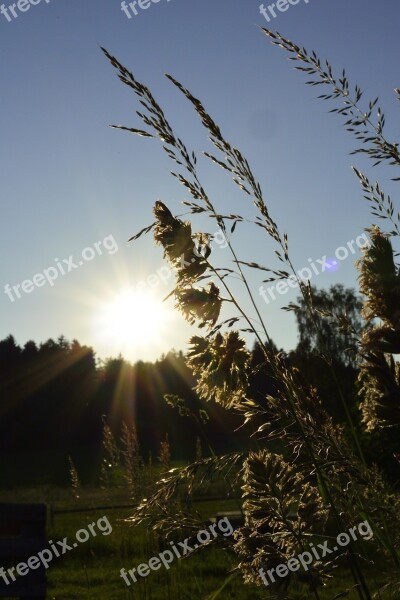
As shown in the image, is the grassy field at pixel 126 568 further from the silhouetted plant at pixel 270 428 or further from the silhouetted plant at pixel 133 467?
the silhouetted plant at pixel 270 428

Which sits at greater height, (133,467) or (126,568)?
(133,467)

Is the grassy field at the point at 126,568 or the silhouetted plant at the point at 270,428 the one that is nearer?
the silhouetted plant at the point at 270,428

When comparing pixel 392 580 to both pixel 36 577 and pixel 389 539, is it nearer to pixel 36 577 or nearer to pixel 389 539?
pixel 389 539

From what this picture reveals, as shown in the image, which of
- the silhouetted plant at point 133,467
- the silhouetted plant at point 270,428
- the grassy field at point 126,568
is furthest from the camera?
the grassy field at point 126,568

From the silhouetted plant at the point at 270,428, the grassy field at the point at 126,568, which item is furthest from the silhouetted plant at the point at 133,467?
the silhouetted plant at the point at 270,428

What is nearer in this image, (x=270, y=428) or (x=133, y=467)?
(x=270, y=428)

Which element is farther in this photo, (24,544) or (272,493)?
(24,544)

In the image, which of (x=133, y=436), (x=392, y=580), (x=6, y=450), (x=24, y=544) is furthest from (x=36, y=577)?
(x=6, y=450)

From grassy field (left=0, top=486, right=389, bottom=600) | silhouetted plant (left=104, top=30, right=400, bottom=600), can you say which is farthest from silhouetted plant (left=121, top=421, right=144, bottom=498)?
silhouetted plant (left=104, top=30, right=400, bottom=600)

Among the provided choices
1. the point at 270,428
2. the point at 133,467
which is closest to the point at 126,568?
the point at 133,467

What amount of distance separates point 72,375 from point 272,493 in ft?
178

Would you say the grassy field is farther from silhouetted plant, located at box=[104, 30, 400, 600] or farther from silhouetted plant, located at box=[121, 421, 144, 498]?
silhouetted plant, located at box=[104, 30, 400, 600]

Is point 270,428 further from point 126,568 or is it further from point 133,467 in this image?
point 126,568

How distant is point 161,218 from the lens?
2.17 metres
